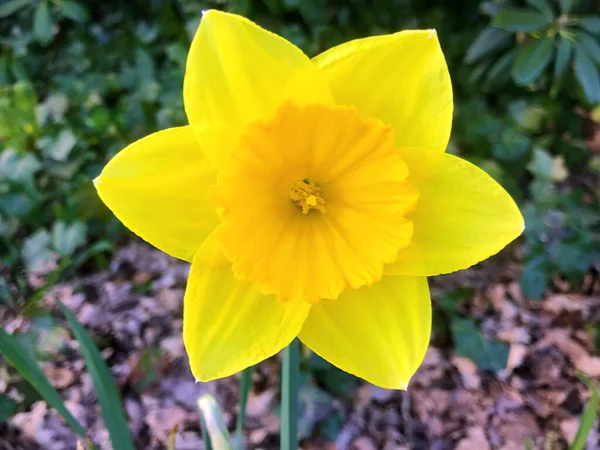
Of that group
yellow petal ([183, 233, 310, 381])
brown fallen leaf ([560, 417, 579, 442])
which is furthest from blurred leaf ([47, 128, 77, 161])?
brown fallen leaf ([560, 417, 579, 442])

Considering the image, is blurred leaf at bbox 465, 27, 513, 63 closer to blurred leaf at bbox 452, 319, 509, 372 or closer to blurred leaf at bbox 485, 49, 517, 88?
blurred leaf at bbox 485, 49, 517, 88

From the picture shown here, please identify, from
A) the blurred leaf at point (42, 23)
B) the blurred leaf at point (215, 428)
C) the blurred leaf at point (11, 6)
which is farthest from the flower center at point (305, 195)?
the blurred leaf at point (11, 6)

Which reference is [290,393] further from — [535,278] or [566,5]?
[566,5]

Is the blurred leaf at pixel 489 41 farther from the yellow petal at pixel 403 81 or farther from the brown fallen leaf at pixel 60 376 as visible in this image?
the brown fallen leaf at pixel 60 376

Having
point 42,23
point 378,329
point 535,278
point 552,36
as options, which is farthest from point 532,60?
point 42,23

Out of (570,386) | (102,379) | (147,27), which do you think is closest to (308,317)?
(102,379)
